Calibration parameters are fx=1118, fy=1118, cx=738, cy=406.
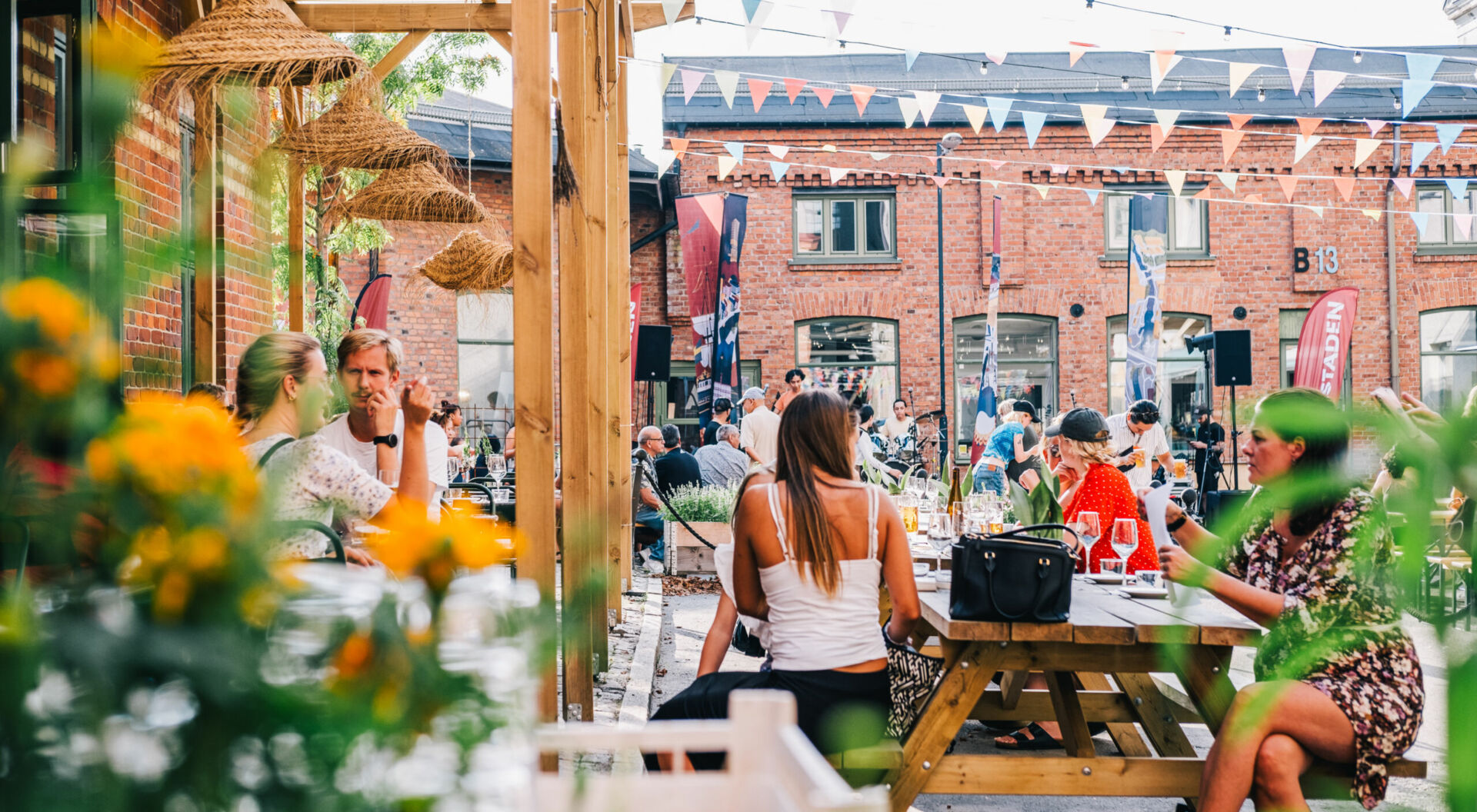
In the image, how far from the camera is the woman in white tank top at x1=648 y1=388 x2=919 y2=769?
2879 mm

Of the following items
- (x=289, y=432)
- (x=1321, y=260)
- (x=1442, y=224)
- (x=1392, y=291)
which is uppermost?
(x=1442, y=224)

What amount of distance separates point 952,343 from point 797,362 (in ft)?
7.42

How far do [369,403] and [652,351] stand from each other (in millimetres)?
8365

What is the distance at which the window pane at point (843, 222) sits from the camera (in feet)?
53.6

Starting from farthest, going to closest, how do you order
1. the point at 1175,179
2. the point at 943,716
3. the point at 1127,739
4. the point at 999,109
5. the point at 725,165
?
1. the point at 725,165
2. the point at 1175,179
3. the point at 999,109
4. the point at 1127,739
5. the point at 943,716

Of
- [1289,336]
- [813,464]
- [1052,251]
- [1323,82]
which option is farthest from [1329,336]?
[813,464]

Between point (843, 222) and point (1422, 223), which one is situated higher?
Result: point (843, 222)

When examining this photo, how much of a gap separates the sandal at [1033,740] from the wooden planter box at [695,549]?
15.7ft

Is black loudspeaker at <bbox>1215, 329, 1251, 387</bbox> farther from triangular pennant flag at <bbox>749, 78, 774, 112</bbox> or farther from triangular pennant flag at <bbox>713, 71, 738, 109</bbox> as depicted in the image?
triangular pennant flag at <bbox>713, 71, 738, 109</bbox>

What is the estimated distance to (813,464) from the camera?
2990 mm

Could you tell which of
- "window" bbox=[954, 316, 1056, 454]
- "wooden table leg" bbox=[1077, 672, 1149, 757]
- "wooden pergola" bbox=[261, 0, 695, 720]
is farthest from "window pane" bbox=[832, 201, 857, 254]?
"wooden table leg" bbox=[1077, 672, 1149, 757]

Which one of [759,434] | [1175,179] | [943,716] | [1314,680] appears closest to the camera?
[1314,680]

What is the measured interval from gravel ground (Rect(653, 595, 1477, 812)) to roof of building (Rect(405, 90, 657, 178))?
942cm

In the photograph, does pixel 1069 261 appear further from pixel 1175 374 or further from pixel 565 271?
pixel 565 271
